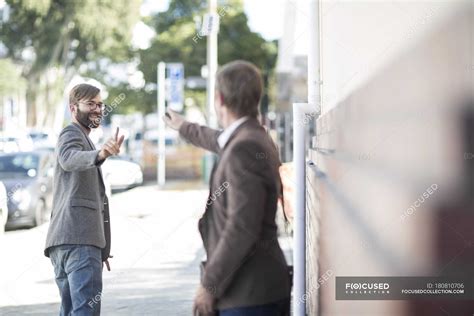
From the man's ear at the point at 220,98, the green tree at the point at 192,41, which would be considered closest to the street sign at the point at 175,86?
the green tree at the point at 192,41

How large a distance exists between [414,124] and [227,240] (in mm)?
692

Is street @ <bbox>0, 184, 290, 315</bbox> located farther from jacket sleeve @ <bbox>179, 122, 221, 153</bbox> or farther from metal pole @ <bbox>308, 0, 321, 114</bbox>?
jacket sleeve @ <bbox>179, 122, 221, 153</bbox>

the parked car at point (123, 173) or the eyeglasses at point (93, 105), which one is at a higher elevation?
the eyeglasses at point (93, 105)

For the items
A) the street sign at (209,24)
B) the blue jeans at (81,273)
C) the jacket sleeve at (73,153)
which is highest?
the street sign at (209,24)

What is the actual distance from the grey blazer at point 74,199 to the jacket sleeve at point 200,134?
3.48ft

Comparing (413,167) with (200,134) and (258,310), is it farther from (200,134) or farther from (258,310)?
(200,134)

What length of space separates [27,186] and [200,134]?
12050 millimetres

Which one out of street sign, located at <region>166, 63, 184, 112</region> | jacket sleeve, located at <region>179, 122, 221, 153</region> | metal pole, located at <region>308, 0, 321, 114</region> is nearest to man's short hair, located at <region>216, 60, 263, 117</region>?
jacket sleeve, located at <region>179, 122, 221, 153</region>

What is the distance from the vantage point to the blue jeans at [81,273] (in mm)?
4438

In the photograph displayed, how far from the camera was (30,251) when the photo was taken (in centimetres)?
1188

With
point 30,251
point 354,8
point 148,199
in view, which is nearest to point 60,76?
point 148,199

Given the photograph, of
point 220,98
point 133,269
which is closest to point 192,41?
point 133,269

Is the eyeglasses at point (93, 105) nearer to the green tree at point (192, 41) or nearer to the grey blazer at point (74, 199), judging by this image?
the grey blazer at point (74, 199)

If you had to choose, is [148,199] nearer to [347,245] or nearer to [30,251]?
[30,251]
